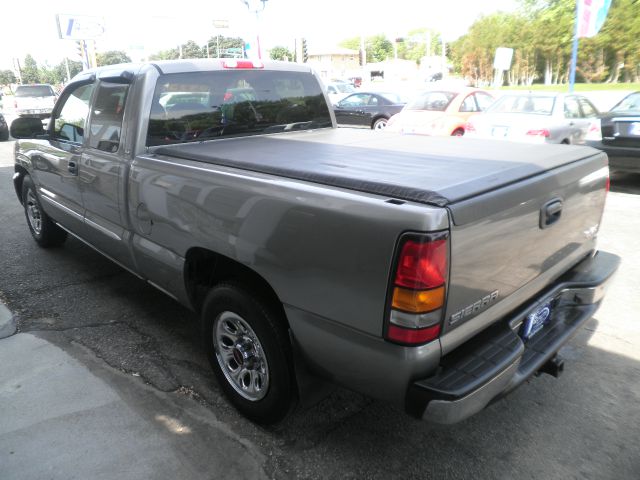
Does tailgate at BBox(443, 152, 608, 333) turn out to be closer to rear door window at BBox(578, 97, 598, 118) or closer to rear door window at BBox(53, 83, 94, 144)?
rear door window at BBox(53, 83, 94, 144)

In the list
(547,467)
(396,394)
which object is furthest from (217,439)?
(547,467)

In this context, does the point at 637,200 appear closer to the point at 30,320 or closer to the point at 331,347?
the point at 331,347

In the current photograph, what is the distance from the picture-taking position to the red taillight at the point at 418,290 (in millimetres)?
1747

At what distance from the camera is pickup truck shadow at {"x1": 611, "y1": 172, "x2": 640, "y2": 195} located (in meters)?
7.80

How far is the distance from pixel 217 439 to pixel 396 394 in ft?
3.72

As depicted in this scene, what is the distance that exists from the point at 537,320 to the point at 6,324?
3690mm

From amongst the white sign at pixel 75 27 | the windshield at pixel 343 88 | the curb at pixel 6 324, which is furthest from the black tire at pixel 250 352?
the white sign at pixel 75 27

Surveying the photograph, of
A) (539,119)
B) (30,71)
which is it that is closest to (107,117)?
(539,119)

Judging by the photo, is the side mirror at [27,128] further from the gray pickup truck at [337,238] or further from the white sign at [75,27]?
the white sign at [75,27]

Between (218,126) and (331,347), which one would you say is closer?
(331,347)

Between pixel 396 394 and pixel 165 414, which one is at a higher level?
pixel 396 394

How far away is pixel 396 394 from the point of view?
192cm

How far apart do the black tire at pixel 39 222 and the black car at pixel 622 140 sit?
7.49 m

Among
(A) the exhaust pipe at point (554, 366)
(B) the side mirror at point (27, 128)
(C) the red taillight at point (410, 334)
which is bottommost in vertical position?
(A) the exhaust pipe at point (554, 366)
